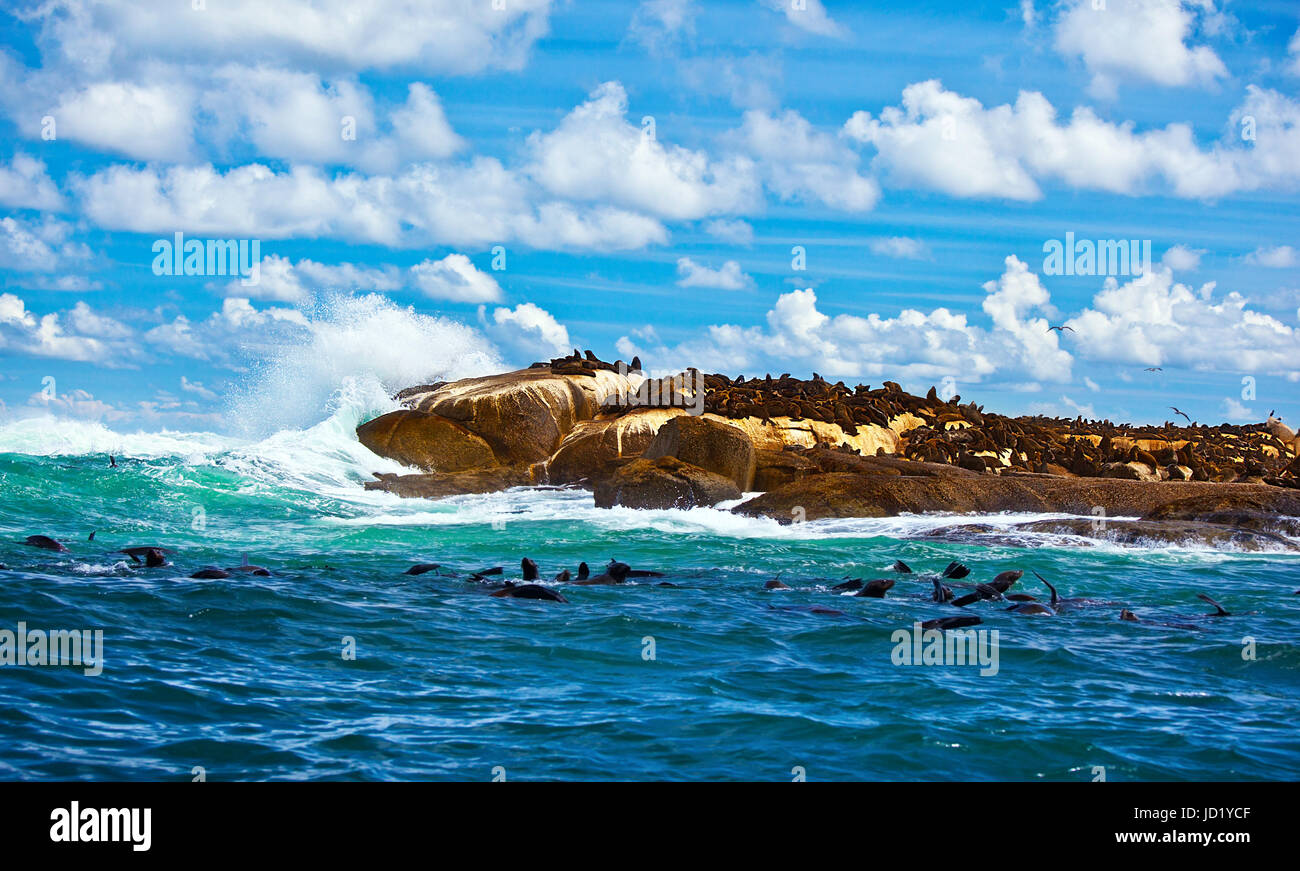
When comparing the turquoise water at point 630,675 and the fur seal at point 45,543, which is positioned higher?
the fur seal at point 45,543

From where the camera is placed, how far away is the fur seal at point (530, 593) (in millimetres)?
→ 10493

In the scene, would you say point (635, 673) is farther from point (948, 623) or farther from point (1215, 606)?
point (1215, 606)

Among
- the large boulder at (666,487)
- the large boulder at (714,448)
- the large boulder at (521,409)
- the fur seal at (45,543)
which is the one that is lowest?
the fur seal at (45,543)

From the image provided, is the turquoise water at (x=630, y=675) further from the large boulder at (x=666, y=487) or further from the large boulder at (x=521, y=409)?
the large boulder at (x=521, y=409)

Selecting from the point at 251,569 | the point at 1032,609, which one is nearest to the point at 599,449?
the point at 251,569

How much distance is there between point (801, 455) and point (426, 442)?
423 inches

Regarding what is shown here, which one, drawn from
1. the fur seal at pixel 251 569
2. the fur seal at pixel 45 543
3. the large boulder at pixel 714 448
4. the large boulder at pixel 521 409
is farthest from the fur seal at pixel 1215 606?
the large boulder at pixel 521 409

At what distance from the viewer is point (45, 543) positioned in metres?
12.7

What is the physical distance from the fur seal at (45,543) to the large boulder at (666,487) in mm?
10847

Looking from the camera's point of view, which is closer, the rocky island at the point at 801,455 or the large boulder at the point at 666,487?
the rocky island at the point at 801,455

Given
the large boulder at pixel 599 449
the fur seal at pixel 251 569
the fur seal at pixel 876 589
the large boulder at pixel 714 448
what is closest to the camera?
the fur seal at pixel 876 589
